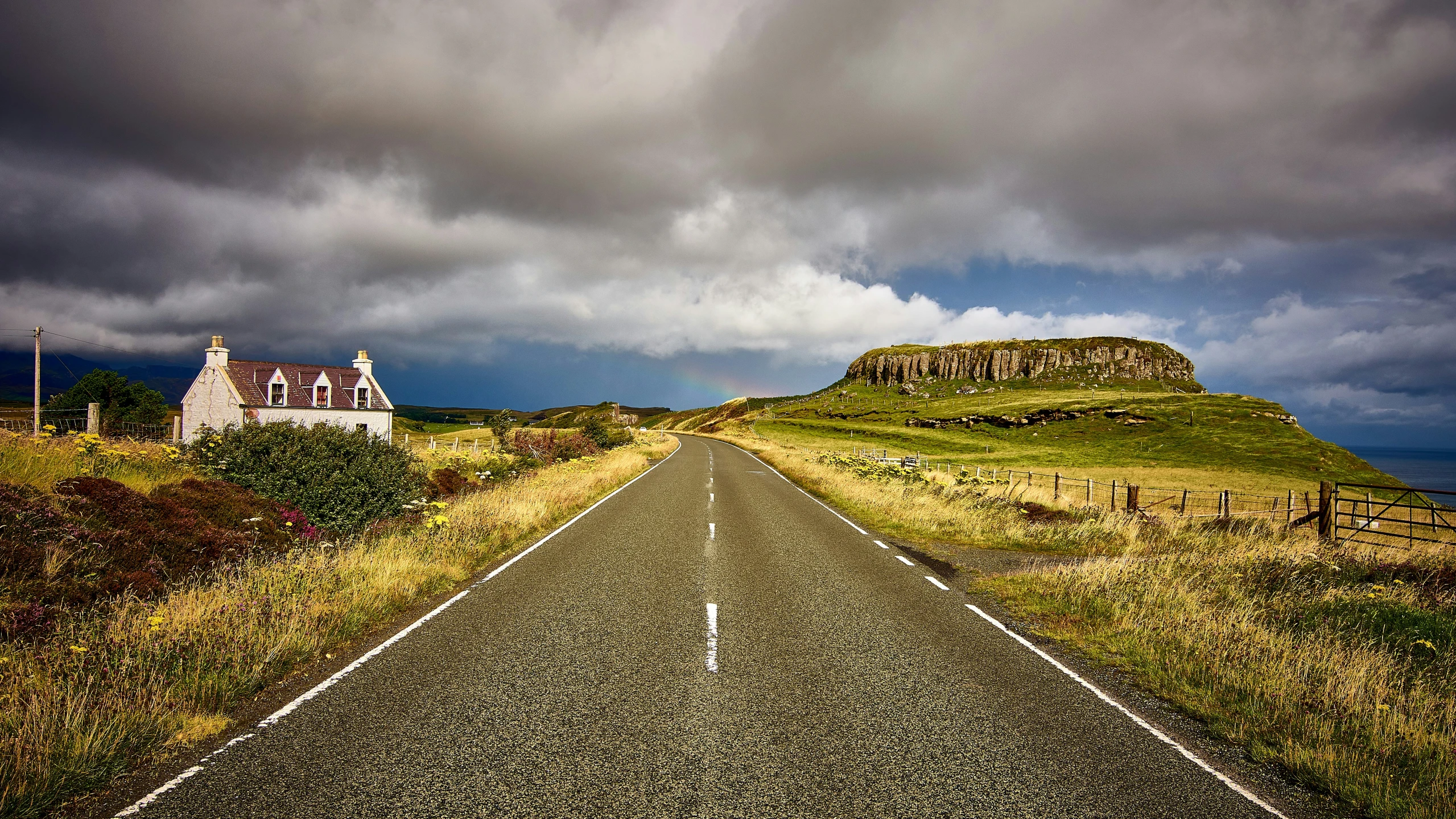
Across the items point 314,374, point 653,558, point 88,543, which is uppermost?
point 314,374

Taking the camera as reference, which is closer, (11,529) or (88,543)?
(11,529)

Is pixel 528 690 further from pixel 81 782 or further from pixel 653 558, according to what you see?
pixel 653 558

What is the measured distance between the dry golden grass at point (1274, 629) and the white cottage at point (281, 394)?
139 ft

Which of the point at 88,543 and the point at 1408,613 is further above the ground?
the point at 88,543

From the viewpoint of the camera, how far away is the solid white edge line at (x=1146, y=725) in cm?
412

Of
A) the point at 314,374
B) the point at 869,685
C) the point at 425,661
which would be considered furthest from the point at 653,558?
the point at 314,374

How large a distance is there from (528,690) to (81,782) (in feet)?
9.26

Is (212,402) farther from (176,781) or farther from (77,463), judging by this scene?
(176,781)

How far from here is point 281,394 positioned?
43312 millimetres

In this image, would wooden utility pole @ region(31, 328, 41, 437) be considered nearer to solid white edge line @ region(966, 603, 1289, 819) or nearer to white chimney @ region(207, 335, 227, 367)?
white chimney @ region(207, 335, 227, 367)

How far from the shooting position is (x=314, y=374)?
45.8 meters

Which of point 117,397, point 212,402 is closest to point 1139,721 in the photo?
point 212,402

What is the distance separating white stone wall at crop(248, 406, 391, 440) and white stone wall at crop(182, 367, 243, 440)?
1376 mm

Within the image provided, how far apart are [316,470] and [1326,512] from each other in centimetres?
2601
